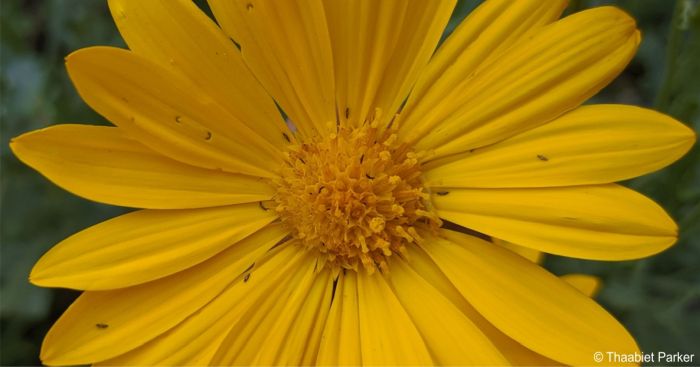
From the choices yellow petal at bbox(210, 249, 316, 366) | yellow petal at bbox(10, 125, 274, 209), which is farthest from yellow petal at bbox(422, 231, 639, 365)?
yellow petal at bbox(10, 125, 274, 209)

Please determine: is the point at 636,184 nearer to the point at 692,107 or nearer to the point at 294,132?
the point at 692,107

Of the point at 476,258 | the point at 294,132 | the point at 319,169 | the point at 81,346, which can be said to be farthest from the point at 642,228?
the point at 81,346

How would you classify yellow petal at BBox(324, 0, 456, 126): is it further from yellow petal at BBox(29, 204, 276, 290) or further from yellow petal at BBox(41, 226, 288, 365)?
yellow petal at BBox(41, 226, 288, 365)

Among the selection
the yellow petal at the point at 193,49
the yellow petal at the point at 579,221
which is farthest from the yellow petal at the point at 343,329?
the yellow petal at the point at 193,49

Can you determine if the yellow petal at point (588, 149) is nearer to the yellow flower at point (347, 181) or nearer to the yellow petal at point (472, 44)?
the yellow flower at point (347, 181)

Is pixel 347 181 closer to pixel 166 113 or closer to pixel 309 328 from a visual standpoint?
pixel 309 328

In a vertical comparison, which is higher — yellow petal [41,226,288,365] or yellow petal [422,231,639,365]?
yellow petal [41,226,288,365]
